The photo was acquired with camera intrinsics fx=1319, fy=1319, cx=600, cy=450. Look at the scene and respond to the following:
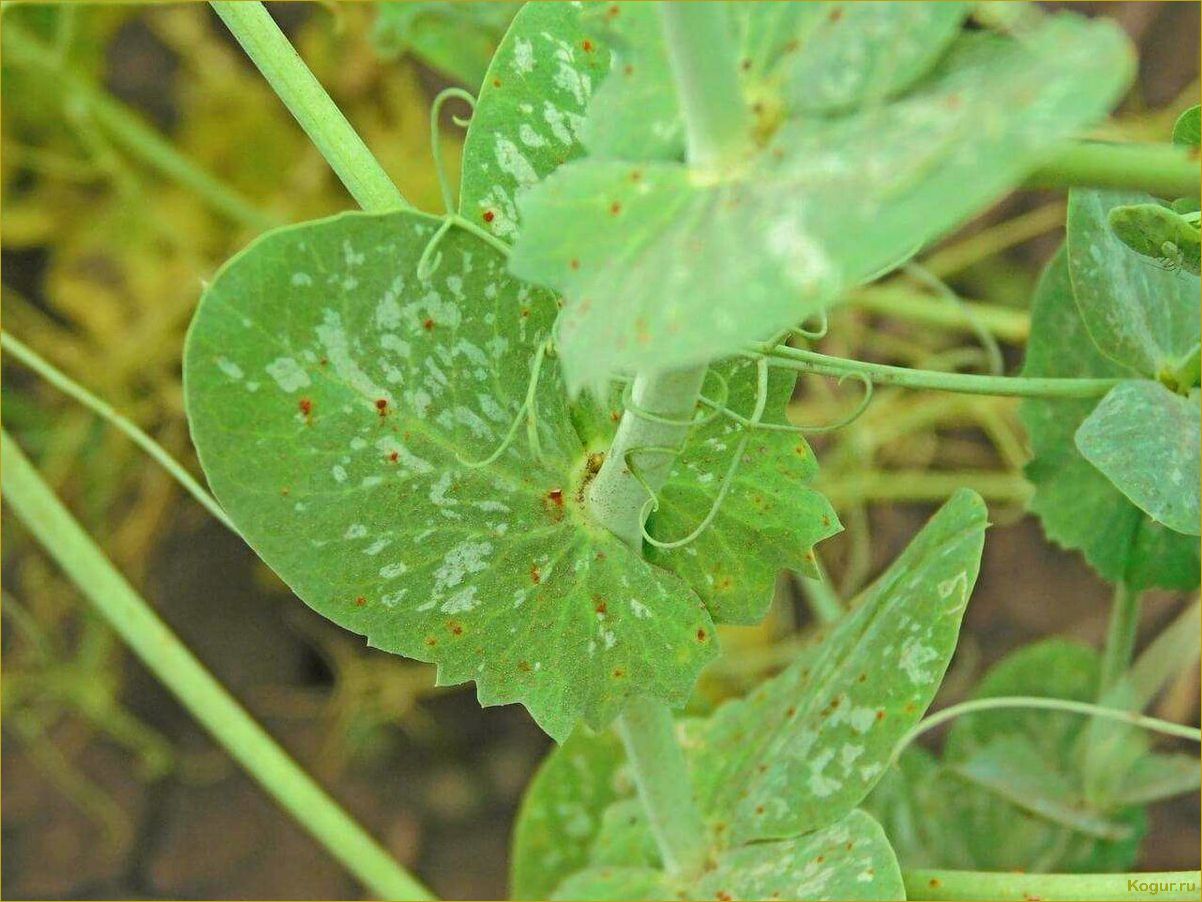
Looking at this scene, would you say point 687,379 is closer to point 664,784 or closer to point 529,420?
point 529,420

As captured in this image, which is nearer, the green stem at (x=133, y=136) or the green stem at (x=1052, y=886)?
the green stem at (x=1052, y=886)

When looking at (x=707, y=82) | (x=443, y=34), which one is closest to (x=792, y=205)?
(x=707, y=82)

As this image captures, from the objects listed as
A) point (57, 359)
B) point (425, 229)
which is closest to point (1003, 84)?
point (425, 229)

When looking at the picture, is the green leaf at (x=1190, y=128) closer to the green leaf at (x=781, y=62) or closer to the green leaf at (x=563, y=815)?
the green leaf at (x=781, y=62)

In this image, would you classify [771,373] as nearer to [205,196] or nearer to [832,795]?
[832,795]

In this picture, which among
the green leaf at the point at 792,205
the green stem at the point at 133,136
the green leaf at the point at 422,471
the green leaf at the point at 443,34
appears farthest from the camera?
the green stem at the point at 133,136

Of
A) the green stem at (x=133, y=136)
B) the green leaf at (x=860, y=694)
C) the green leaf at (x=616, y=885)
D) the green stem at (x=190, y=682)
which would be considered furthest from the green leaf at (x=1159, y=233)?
the green stem at (x=133, y=136)
